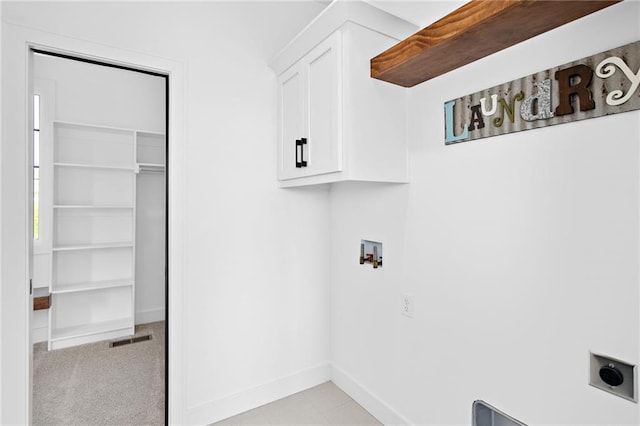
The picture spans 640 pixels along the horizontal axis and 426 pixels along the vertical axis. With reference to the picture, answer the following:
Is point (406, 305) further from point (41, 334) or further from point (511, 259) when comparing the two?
point (41, 334)

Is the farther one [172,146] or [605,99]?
[172,146]

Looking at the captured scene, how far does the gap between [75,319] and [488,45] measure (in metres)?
3.73

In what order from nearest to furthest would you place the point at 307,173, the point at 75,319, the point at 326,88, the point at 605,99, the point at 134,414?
the point at 605,99, the point at 326,88, the point at 307,173, the point at 134,414, the point at 75,319

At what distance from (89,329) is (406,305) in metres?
2.82

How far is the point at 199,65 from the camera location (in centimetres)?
190

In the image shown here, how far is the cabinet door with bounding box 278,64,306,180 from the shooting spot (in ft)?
6.13

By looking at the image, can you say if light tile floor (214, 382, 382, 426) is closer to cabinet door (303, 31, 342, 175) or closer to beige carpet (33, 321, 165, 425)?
beige carpet (33, 321, 165, 425)

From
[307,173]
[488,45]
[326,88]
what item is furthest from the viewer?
[307,173]

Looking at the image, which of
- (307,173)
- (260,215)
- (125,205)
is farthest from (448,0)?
(125,205)

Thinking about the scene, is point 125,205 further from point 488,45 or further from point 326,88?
point 488,45

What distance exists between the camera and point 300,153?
6.16 feet

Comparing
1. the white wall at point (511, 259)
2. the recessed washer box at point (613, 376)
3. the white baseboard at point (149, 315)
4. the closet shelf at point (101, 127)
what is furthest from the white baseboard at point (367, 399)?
the closet shelf at point (101, 127)

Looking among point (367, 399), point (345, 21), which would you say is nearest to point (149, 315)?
point (367, 399)

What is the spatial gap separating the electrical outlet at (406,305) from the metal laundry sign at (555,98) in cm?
85
